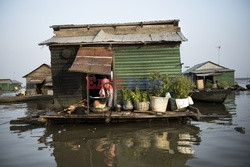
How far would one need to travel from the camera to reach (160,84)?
9.61m

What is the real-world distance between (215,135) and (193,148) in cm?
192

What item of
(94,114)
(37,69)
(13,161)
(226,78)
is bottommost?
(13,161)

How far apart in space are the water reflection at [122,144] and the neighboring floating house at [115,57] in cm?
257


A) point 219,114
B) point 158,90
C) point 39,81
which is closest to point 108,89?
point 158,90

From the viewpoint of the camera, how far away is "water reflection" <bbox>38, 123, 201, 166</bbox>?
5109 mm

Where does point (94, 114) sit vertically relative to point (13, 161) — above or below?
above

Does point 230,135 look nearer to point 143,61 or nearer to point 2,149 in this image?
point 143,61

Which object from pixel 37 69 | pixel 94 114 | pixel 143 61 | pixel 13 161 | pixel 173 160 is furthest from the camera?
pixel 37 69

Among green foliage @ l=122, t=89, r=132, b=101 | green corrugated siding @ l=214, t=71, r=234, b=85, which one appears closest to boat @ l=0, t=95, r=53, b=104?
green foliage @ l=122, t=89, r=132, b=101

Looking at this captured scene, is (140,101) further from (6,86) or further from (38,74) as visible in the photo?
(6,86)

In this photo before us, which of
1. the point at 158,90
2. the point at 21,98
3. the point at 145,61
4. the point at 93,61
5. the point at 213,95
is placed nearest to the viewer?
the point at 158,90

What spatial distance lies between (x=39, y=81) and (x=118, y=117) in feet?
78.0

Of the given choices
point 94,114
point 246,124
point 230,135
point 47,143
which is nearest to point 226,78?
point 246,124

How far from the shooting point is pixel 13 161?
532 cm
